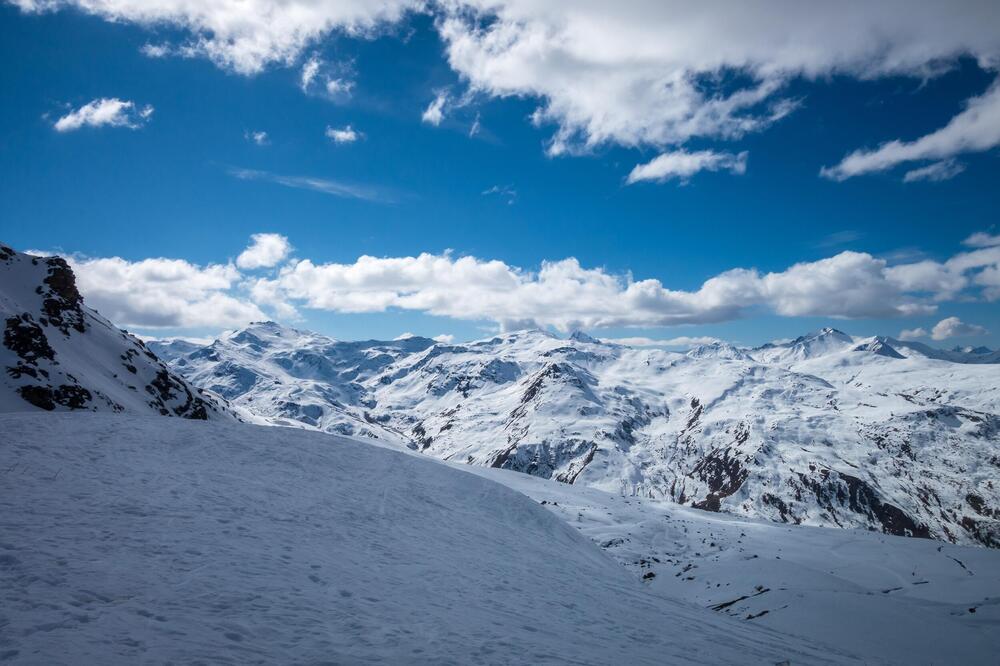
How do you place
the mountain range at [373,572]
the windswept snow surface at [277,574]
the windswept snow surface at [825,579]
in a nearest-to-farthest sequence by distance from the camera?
the windswept snow surface at [277,574], the mountain range at [373,572], the windswept snow surface at [825,579]

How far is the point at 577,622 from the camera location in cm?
1288

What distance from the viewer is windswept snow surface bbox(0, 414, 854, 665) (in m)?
8.53

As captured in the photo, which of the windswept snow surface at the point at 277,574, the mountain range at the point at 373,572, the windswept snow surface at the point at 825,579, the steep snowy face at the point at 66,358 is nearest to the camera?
the windswept snow surface at the point at 277,574

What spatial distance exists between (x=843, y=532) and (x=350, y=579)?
129 ft

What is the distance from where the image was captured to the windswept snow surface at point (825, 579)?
16172mm

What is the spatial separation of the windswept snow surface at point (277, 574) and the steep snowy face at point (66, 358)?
31.5 m

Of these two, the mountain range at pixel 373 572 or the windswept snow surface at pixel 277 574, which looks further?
the mountain range at pixel 373 572

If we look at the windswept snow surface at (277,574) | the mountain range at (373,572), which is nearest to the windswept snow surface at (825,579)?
the mountain range at (373,572)

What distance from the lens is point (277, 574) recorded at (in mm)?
11703

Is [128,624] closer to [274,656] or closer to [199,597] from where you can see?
[199,597]

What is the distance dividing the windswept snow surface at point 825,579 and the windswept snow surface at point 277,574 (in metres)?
2.91

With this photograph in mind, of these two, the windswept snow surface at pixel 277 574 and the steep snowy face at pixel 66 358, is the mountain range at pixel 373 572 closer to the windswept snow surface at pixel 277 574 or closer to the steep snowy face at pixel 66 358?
the windswept snow surface at pixel 277 574

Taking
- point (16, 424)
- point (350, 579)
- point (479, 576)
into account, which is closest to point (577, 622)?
point (479, 576)

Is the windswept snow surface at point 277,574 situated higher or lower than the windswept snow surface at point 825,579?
higher
